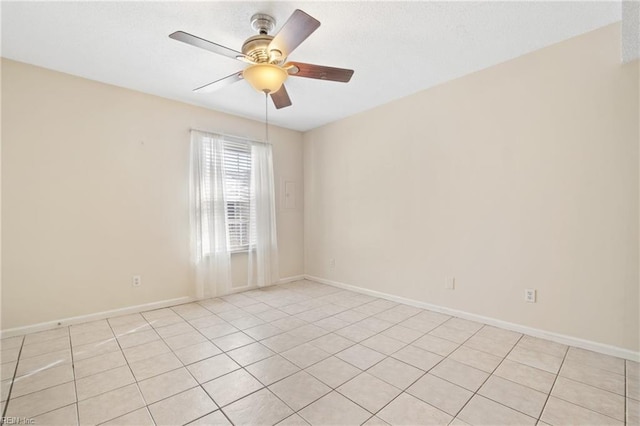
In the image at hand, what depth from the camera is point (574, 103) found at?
7.87ft

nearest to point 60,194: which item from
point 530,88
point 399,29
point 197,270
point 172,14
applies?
point 197,270

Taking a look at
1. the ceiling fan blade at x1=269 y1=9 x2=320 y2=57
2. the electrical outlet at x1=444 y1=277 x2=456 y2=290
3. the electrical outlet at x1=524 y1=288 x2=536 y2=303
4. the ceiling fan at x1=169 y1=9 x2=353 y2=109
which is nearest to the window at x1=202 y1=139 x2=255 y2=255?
the ceiling fan at x1=169 y1=9 x2=353 y2=109

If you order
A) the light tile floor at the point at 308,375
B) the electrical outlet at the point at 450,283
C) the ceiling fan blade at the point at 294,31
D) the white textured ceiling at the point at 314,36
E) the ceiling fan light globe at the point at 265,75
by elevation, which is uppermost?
the white textured ceiling at the point at 314,36

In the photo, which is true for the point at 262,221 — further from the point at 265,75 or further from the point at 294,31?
the point at 294,31

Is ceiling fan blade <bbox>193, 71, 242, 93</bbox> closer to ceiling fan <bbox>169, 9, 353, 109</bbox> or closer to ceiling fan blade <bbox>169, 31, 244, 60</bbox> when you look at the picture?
ceiling fan <bbox>169, 9, 353, 109</bbox>

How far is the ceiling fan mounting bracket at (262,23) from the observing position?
2056 mm

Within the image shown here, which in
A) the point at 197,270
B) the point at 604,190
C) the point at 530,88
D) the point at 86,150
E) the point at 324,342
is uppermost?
the point at 530,88

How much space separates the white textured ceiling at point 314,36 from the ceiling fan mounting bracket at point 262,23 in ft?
0.15

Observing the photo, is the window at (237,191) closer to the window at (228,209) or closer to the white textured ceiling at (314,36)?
the window at (228,209)

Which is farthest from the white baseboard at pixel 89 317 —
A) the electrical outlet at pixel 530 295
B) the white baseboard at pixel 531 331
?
the electrical outlet at pixel 530 295

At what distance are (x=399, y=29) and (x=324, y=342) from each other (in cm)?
269

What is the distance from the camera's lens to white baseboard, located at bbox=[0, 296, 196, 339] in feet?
8.76

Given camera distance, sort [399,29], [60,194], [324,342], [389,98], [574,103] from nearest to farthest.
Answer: [399,29], [574,103], [324,342], [60,194], [389,98]

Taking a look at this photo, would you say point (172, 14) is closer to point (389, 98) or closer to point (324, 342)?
point (389, 98)
